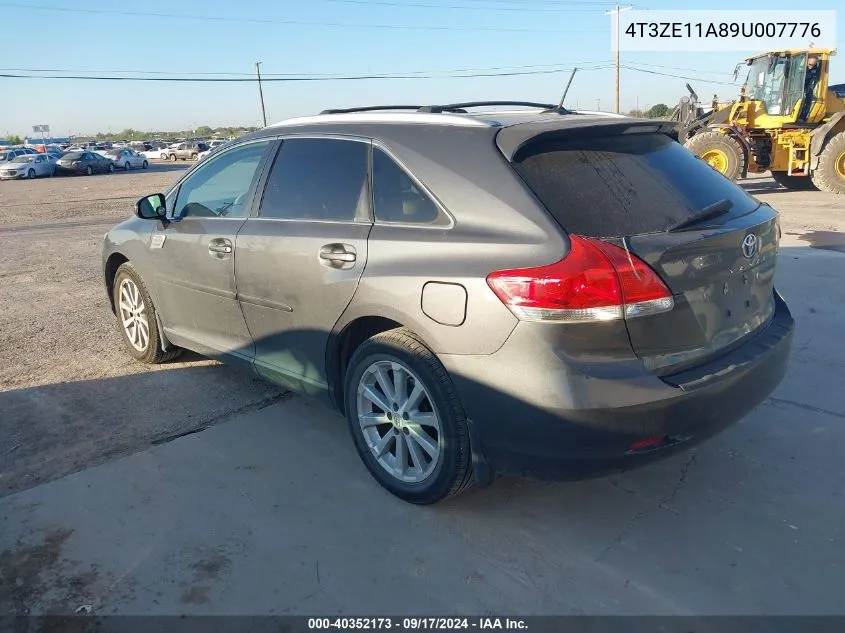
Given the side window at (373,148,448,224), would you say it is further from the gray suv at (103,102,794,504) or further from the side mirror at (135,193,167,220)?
the side mirror at (135,193,167,220)

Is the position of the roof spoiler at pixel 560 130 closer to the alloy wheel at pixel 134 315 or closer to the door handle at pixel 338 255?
the door handle at pixel 338 255

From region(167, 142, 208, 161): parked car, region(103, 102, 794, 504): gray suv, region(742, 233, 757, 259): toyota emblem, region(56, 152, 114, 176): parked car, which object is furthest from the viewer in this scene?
region(167, 142, 208, 161): parked car

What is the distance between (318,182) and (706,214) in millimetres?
1875

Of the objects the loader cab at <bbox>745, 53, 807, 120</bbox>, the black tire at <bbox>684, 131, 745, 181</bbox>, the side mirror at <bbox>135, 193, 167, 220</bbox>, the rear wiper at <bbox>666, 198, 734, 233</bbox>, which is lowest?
the black tire at <bbox>684, 131, 745, 181</bbox>

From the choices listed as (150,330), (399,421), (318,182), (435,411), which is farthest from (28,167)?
(435,411)

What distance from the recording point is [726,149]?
14680mm

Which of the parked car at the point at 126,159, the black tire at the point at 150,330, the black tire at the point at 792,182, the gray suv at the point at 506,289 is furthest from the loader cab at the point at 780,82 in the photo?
the parked car at the point at 126,159

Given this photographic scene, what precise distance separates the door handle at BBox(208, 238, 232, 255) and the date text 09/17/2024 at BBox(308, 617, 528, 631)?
2161 mm

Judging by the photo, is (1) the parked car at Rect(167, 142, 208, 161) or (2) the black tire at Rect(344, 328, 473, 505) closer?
(2) the black tire at Rect(344, 328, 473, 505)

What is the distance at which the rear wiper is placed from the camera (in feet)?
9.18

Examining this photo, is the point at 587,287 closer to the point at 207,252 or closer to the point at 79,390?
the point at 207,252

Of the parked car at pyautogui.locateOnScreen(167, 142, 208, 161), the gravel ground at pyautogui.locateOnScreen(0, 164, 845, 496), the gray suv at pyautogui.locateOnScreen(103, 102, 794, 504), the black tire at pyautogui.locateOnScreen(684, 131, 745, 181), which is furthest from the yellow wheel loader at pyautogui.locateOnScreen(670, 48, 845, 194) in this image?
the parked car at pyautogui.locateOnScreen(167, 142, 208, 161)

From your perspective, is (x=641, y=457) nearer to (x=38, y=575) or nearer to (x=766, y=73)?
(x=38, y=575)

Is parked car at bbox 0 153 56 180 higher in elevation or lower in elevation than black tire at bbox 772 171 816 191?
higher
